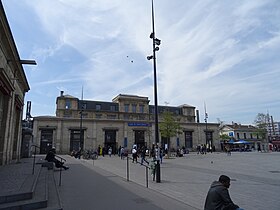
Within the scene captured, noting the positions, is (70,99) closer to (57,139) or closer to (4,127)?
(57,139)

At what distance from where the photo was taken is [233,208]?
3902 mm

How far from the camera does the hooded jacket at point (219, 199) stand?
3896 mm

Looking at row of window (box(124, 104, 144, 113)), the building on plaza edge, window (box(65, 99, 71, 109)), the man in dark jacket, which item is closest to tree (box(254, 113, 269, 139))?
the building on plaza edge

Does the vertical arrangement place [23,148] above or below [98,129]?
below

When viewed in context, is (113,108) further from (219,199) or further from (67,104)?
(219,199)

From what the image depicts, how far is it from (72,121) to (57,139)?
4678 millimetres

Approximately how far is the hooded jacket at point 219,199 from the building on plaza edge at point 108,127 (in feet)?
118

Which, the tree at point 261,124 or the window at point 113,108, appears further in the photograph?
the window at point 113,108

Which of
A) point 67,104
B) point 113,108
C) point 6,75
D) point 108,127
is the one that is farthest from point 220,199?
point 113,108

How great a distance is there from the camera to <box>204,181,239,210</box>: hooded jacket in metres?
3.90

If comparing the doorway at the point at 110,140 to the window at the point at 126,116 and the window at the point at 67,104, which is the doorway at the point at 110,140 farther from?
the window at the point at 67,104

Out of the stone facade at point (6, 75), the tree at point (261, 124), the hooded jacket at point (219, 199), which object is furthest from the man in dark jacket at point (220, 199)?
the tree at point (261, 124)

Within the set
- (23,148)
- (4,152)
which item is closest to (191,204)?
(4,152)

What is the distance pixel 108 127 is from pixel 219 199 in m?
46.2
